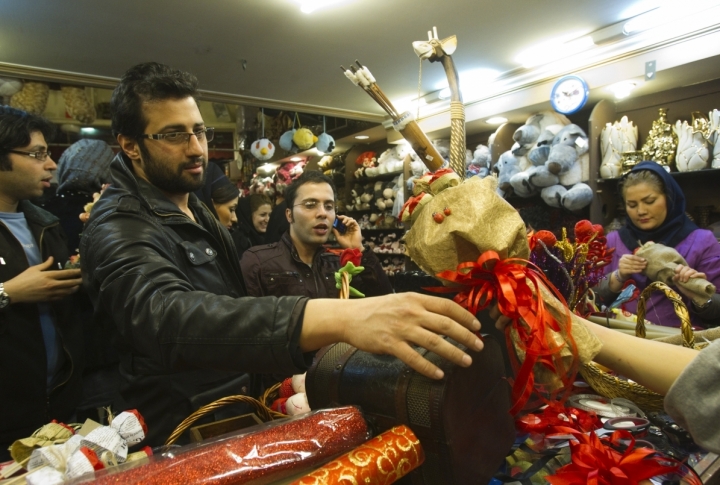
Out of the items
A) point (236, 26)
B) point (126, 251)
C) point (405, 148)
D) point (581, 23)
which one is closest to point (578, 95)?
point (581, 23)

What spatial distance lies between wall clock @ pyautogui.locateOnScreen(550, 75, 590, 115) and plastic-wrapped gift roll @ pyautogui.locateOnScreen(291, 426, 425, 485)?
3.26 m

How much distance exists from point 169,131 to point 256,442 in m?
0.96

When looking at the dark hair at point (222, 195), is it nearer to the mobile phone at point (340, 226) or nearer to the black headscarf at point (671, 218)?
the mobile phone at point (340, 226)

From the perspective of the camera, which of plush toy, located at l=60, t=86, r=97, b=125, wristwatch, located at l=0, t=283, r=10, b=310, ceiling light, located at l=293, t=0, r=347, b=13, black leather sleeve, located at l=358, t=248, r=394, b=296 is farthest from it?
plush toy, located at l=60, t=86, r=97, b=125

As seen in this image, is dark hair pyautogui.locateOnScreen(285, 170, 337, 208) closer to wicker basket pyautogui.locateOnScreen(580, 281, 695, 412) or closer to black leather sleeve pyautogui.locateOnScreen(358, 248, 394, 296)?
black leather sleeve pyautogui.locateOnScreen(358, 248, 394, 296)

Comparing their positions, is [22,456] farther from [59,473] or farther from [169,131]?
[169,131]

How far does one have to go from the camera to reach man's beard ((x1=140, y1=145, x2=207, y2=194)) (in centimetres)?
126

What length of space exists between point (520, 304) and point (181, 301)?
0.60 m

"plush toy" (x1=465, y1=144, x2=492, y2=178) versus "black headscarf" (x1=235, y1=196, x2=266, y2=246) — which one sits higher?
"plush toy" (x1=465, y1=144, x2=492, y2=178)

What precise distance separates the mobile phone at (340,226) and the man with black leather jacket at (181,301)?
3.78ft

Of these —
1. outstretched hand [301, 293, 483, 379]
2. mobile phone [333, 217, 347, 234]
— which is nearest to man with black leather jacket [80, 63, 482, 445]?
outstretched hand [301, 293, 483, 379]

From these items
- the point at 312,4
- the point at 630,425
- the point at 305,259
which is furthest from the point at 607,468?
the point at 312,4

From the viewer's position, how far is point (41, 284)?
5.17ft

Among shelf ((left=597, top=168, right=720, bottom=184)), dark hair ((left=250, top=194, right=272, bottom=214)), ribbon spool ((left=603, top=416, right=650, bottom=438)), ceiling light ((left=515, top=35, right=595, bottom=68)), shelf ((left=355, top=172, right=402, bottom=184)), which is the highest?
ceiling light ((left=515, top=35, right=595, bottom=68))
